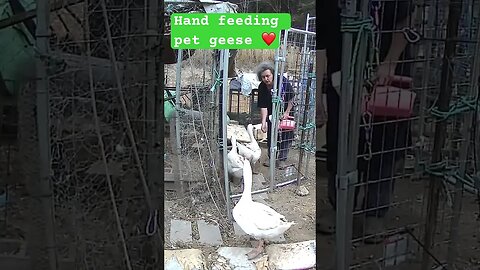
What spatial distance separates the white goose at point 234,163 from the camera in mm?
2279

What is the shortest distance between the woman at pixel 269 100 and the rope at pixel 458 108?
1.71m

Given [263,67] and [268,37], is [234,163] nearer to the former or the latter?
[263,67]

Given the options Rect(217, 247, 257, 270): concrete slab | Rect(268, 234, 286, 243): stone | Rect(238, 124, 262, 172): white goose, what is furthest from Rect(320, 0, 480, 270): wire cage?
Rect(238, 124, 262, 172): white goose

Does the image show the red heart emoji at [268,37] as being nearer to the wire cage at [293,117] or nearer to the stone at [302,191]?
the wire cage at [293,117]

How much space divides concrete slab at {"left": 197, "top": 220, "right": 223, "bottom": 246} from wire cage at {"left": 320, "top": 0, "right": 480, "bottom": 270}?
4.39ft

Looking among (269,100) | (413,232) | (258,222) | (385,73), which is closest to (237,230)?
(258,222)

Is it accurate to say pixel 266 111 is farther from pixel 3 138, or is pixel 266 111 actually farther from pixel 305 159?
pixel 3 138

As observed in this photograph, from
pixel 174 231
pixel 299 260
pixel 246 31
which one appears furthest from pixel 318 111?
pixel 174 231

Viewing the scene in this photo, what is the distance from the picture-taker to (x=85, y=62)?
557 millimetres

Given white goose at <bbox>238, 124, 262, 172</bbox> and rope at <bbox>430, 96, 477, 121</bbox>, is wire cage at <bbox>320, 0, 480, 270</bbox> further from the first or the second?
white goose at <bbox>238, 124, 262, 172</bbox>

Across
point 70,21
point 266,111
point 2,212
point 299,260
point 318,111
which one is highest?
point 70,21

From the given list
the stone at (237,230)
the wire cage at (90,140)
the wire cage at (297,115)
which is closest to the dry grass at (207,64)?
the wire cage at (297,115)

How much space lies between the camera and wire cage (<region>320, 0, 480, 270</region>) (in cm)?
59

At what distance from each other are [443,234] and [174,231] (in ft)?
4.69
